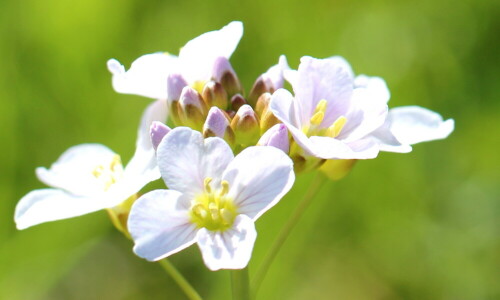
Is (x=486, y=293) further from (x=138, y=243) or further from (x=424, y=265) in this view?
(x=138, y=243)

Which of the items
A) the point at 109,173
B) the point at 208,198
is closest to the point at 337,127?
the point at 208,198

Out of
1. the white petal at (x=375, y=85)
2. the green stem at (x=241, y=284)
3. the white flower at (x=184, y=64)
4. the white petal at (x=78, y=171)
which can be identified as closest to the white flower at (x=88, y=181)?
the white petal at (x=78, y=171)

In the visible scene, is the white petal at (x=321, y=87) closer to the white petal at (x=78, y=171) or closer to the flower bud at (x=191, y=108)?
the flower bud at (x=191, y=108)

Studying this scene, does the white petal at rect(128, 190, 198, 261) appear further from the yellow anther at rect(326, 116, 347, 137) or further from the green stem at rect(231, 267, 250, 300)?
the yellow anther at rect(326, 116, 347, 137)

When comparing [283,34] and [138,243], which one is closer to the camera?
[138,243]

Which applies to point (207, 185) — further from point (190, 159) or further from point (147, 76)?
point (147, 76)

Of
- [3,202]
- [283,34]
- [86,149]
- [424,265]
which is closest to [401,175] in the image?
[424,265]

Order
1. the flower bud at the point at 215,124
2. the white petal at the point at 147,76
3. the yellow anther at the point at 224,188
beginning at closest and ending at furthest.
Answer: the yellow anther at the point at 224,188 < the flower bud at the point at 215,124 < the white petal at the point at 147,76

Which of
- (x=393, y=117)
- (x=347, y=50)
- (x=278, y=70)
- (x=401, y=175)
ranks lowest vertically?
(x=401, y=175)
